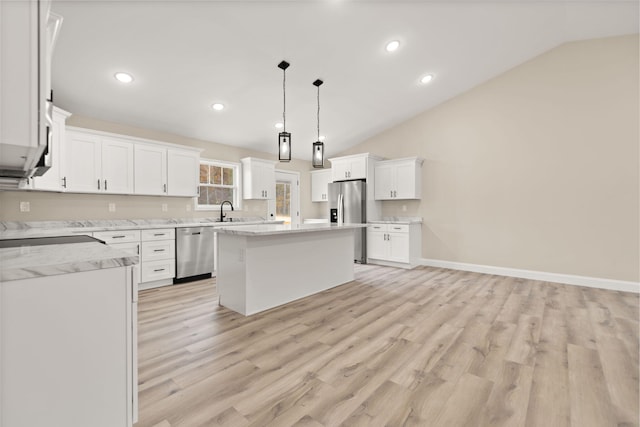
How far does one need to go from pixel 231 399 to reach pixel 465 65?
5197 mm

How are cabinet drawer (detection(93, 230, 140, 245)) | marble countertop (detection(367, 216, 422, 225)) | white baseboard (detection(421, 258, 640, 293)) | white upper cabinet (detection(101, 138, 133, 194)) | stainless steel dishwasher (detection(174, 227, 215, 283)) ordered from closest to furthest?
cabinet drawer (detection(93, 230, 140, 245)) < white upper cabinet (detection(101, 138, 133, 194)) < white baseboard (detection(421, 258, 640, 293)) < stainless steel dishwasher (detection(174, 227, 215, 283)) < marble countertop (detection(367, 216, 422, 225))

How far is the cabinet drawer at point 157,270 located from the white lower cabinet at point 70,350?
118 inches

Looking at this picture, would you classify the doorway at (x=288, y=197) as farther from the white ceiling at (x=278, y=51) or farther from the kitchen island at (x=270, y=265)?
the kitchen island at (x=270, y=265)

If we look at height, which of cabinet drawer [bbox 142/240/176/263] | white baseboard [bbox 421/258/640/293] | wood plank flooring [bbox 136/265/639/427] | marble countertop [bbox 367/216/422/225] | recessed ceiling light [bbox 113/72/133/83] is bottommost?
wood plank flooring [bbox 136/265/639/427]

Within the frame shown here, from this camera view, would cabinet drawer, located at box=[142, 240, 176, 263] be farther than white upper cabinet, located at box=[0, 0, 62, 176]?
Yes

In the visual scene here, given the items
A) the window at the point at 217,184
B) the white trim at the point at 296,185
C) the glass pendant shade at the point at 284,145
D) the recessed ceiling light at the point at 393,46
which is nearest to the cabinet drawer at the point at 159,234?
the window at the point at 217,184

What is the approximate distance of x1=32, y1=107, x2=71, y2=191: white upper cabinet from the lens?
3.23 m

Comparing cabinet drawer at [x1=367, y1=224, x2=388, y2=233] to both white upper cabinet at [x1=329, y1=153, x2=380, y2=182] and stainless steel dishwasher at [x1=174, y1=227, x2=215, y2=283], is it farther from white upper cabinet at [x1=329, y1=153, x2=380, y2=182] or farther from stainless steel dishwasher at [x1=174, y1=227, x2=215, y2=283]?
stainless steel dishwasher at [x1=174, y1=227, x2=215, y2=283]

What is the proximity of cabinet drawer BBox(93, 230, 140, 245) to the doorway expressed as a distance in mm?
3245

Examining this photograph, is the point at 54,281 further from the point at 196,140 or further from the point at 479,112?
the point at 479,112

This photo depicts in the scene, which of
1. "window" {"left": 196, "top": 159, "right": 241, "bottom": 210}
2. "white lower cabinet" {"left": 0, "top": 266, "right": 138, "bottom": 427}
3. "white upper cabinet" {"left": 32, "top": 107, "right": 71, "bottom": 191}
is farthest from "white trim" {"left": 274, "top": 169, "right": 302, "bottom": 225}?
"white lower cabinet" {"left": 0, "top": 266, "right": 138, "bottom": 427}

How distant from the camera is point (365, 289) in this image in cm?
388

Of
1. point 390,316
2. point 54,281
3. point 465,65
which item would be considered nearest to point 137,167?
point 54,281

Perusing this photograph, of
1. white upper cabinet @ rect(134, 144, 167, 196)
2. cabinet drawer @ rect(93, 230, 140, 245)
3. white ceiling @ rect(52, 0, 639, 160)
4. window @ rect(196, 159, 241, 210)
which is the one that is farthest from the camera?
window @ rect(196, 159, 241, 210)
